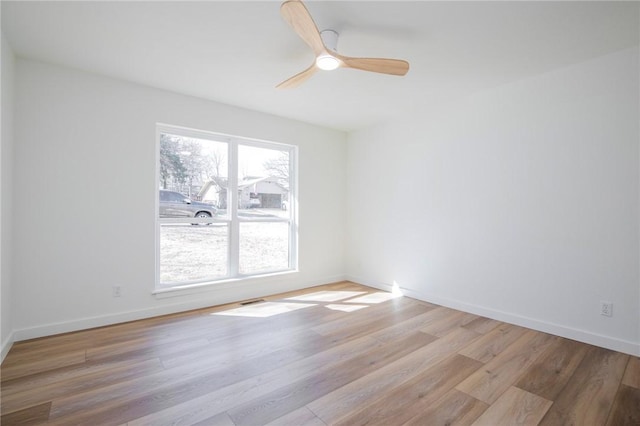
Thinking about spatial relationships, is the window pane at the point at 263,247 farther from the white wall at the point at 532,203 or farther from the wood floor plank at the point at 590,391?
the wood floor plank at the point at 590,391

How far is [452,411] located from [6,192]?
3690 millimetres

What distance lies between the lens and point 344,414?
178cm

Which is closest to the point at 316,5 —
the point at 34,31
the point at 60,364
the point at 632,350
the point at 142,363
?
the point at 34,31

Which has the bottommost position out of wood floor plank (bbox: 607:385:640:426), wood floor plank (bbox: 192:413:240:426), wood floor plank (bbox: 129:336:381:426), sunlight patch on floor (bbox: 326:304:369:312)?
wood floor plank (bbox: 607:385:640:426)

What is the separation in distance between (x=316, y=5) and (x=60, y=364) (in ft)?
10.6

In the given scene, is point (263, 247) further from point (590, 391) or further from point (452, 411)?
point (590, 391)

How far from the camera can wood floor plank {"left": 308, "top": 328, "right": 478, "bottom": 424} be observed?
72.2 inches

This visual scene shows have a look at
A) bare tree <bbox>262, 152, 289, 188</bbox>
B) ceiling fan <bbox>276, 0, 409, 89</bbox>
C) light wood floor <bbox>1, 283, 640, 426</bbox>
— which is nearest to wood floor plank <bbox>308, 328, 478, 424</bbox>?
light wood floor <bbox>1, 283, 640, 426</bbox>

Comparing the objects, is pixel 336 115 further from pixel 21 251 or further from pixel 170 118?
pixel 21 251

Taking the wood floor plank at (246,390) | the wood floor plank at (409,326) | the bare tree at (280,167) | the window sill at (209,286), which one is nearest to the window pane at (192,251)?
the window sill at (209,286)

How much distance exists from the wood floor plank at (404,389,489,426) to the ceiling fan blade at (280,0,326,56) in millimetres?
2363

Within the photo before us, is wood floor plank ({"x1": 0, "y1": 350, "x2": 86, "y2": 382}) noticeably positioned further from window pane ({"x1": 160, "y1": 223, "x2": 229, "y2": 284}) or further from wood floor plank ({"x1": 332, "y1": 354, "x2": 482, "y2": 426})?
wood floor plank ({"x1": 332, "y1": 354, "x2": 482, "y2": 426})

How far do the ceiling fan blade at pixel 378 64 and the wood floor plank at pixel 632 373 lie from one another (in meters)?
2.73

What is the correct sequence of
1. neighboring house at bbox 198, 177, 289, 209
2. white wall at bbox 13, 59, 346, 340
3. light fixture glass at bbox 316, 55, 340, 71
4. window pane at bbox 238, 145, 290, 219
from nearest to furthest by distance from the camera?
light fixture glass at bbox 316, 55, 340, 71
white wall at bbox 13, 59, 346, 340
neighboring house at bbox 198, 177, 289, 209
window pane at bbox 238, 145, 290, 219
